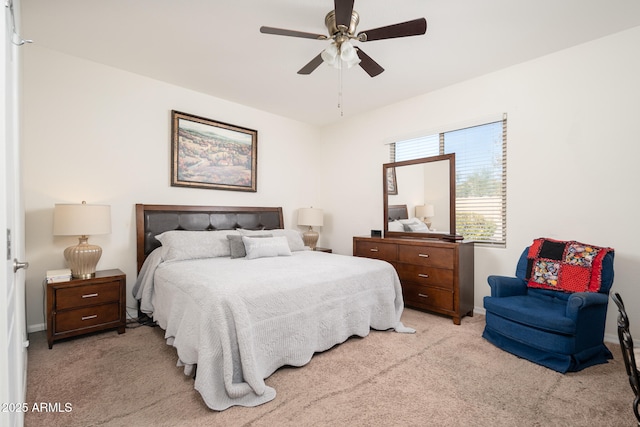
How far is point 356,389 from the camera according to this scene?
6.55ft

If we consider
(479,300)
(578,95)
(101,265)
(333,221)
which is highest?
(578,95)

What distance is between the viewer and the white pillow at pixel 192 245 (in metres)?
3.10

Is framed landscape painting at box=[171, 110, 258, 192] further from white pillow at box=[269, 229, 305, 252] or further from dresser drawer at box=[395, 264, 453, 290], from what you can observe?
dresser drawer at box=[395, 264, 453, 290]

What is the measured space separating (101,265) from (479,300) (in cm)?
419

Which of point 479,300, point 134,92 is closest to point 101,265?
point 134,92

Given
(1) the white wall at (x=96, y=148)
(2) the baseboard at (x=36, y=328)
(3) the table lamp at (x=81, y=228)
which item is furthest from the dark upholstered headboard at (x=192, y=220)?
(2) the baseboard at (x=36, y=328)

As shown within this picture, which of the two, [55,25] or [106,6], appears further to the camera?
[55,25]

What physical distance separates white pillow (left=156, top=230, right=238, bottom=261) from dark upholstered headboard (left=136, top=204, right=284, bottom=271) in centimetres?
18

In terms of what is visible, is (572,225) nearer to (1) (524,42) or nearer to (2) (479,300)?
(2) (479,300)

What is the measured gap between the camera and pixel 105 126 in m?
3.27

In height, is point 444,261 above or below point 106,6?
below

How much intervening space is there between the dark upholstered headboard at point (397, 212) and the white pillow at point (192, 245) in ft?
7.28

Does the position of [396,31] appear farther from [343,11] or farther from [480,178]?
[480,178]

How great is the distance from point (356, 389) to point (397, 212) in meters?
2.62
